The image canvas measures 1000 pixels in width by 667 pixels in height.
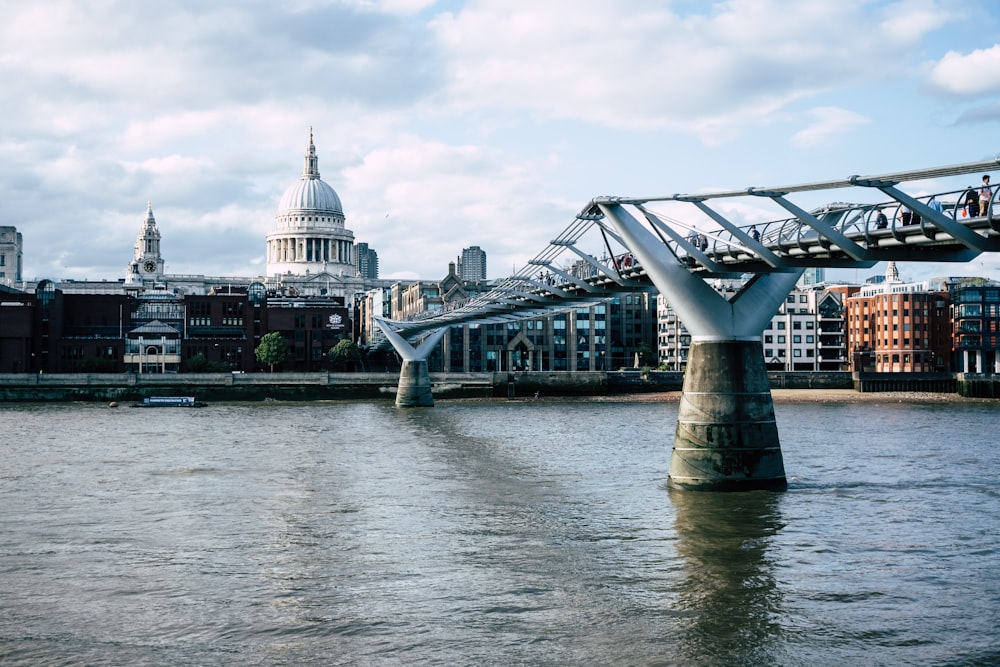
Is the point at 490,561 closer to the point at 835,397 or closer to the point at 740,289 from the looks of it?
the point at 740,289

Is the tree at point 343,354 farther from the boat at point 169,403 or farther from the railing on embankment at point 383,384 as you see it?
the boat at point 169,403

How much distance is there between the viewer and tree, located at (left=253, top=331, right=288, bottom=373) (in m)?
132

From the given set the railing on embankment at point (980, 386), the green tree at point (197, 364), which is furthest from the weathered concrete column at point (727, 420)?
the green tree at point (197, 364)

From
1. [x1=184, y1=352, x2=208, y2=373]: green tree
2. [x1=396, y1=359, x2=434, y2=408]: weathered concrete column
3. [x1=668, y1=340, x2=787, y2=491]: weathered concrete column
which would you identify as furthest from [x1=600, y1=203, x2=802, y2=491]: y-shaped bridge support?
[x1=184, y1=352, x2=208, y2=373]: green tree

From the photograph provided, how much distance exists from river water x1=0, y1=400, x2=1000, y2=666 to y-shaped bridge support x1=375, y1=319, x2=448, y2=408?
155ft

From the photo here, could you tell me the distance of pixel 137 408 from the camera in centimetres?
9712

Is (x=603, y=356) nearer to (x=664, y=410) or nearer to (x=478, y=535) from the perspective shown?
(x=664, y=410)

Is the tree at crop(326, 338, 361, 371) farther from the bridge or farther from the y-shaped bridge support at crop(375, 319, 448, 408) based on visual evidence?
the bridge

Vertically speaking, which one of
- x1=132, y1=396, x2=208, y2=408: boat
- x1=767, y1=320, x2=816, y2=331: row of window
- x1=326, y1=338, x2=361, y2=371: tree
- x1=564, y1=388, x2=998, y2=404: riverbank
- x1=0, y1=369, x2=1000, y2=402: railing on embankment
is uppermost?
x1=767, y1=320, x2=816, y2=331: row of window

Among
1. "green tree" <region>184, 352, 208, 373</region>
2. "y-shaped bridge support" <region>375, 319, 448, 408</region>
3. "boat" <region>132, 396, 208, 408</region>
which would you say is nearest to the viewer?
"y-shaped bridge support" <region>375, 319, 448, 408</region>

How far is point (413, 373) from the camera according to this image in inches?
3816

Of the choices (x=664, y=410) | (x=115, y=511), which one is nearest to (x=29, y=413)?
(x=664, y=410)

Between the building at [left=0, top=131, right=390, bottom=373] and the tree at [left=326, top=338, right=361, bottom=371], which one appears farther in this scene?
the tree at [left=326, top=338, right=361, bottom=371]

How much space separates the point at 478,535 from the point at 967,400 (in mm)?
87813
